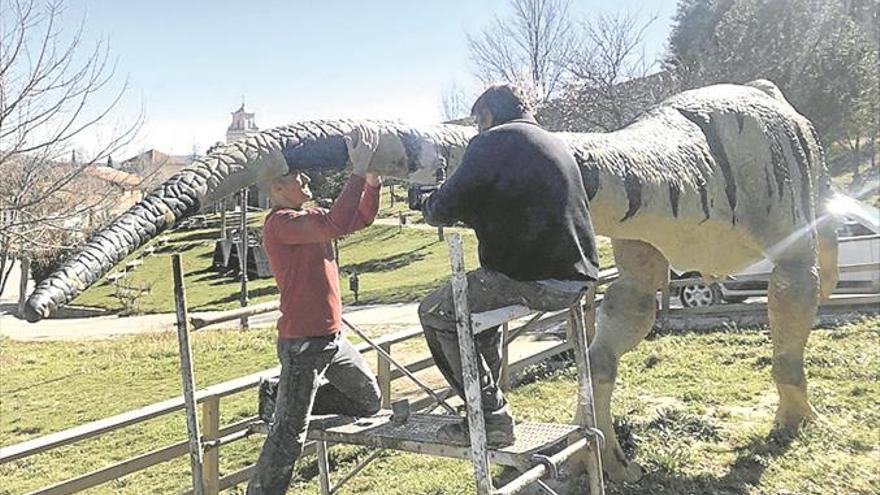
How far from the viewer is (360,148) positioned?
10.5 ft

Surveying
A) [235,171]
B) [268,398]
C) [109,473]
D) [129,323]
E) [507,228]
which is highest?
[235,171]

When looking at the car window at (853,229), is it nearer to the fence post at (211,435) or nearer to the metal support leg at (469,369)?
the fence post at (211,435)

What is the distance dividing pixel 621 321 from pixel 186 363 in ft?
9.81

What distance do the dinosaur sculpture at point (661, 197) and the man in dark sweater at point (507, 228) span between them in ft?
2.01

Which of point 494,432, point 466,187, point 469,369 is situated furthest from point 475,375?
point 466,187

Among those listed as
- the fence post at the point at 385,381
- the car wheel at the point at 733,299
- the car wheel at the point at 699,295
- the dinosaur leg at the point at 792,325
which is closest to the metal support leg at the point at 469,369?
the dinosaur leg at the point at 792,325

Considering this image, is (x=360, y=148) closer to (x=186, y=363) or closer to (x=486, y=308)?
(x=486, y=308)

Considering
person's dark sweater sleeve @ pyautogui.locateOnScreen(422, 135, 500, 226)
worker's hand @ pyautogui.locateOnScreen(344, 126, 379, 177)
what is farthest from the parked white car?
person's dark sweater sleeve @ pyautogui.locateOnScreen(422, 135, 500, 226)

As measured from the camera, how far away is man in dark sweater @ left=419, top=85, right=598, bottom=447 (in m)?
2.81

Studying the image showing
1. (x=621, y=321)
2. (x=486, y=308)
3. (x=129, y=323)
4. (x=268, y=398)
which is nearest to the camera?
(x=486, y=308)

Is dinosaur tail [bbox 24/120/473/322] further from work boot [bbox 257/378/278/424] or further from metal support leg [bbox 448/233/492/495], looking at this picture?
work boot [bbox 257/378/278/424]

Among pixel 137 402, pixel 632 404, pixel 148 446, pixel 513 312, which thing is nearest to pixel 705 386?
pixel 632 404

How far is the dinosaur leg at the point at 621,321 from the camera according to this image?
5020mm

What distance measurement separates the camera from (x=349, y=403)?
148 inches
